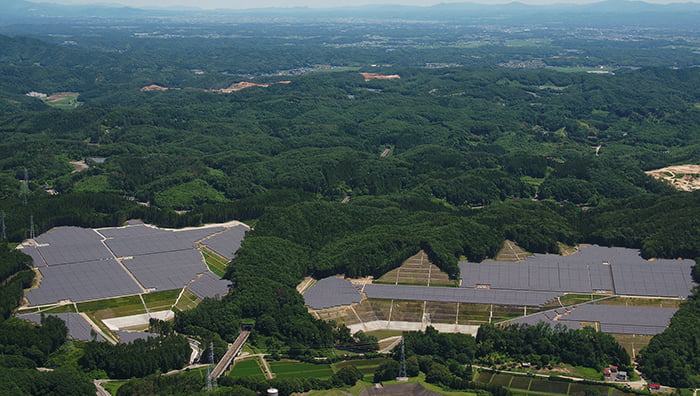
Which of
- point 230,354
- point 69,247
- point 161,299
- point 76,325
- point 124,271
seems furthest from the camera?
point 69,247

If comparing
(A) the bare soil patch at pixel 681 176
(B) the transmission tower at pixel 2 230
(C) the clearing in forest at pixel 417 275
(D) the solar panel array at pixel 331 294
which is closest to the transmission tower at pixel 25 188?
(B) the transmission tower at pixel 2 230

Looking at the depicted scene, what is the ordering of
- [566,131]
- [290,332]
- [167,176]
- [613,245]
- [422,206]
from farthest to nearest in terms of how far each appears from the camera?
[566,131] < [167,176] < [422,206] < [613,245] < [290,332]

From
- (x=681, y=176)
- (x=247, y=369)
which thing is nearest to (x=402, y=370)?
(x=247, y=369)

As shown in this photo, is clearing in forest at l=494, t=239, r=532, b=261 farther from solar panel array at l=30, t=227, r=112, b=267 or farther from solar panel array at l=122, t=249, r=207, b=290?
solar panel array at l=30, t=227, r=112, b=267

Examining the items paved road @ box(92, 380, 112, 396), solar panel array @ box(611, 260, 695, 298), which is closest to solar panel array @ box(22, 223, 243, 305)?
paved road @ box(92, 380, 112, 396)

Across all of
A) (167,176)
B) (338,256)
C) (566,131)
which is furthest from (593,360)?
(566,131)

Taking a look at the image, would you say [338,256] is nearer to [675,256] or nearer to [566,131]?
[675,256]

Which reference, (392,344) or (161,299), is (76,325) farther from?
(392,344)
